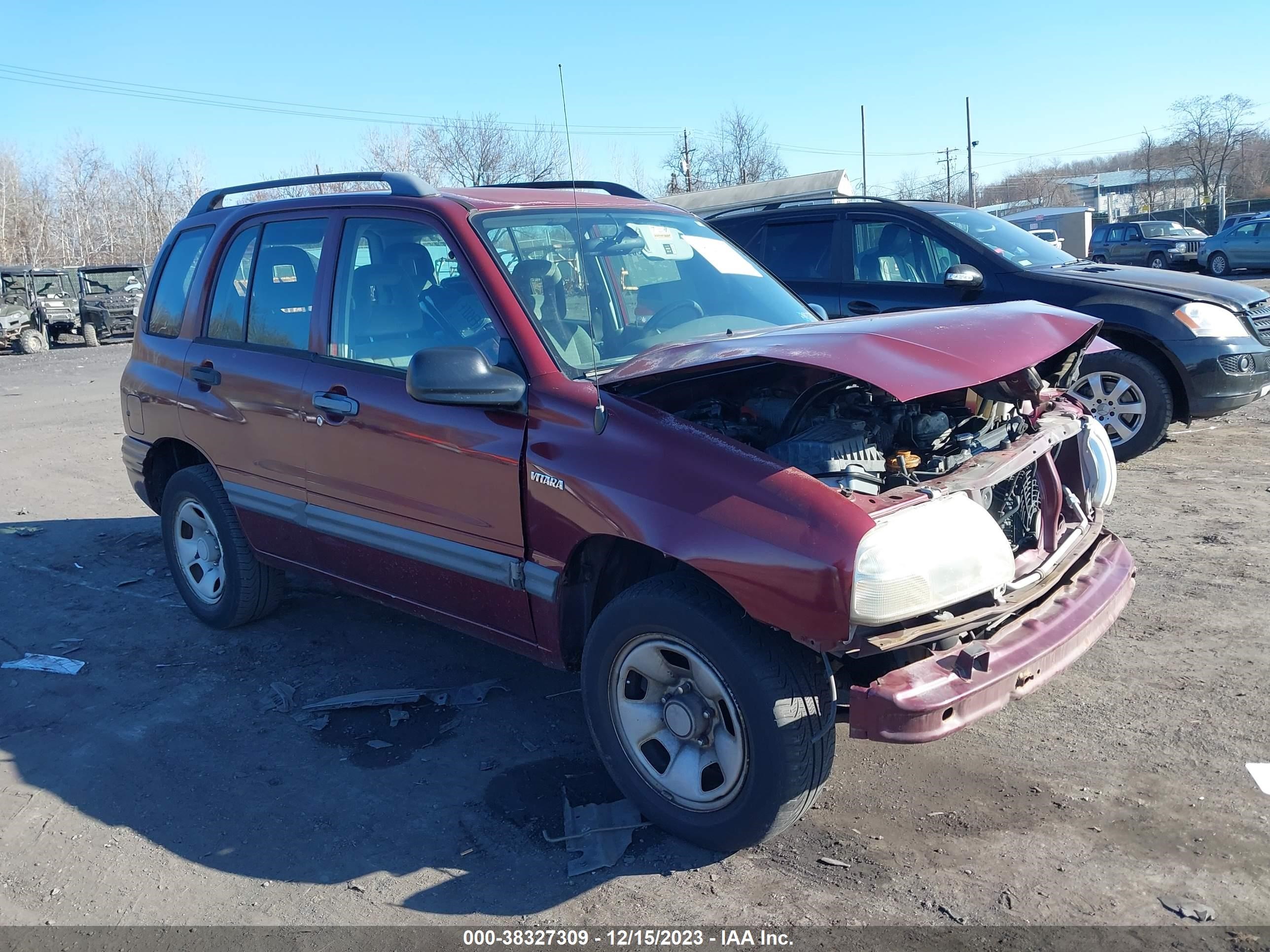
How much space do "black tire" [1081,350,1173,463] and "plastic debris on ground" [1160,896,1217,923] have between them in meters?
5.08

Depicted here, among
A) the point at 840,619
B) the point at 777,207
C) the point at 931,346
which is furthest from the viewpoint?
the point at 777,207

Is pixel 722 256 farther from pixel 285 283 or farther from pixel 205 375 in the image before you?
pixel 205 375

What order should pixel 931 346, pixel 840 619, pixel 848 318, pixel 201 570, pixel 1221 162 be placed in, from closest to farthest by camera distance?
pixel 840 619 < pixel 931 346 < pixel 848 318 < pixel 201 570 < pixel 1221 162

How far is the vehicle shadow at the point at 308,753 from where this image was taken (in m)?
3.08

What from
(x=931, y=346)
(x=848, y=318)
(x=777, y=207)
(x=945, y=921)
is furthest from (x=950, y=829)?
(x=777, y=207)

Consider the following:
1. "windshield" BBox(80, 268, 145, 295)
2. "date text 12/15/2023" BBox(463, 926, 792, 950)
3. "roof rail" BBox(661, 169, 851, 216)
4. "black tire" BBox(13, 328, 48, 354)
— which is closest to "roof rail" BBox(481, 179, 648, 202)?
"date text 12/15/2023" BBox(463, 926, 792, 950)

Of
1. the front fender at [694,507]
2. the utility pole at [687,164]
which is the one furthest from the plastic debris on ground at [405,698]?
the utility pole at [687,164]

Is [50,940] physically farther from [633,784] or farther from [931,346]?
[931,346]

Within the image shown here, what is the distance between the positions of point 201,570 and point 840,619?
3.74 m

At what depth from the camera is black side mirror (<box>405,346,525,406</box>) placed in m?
3.17

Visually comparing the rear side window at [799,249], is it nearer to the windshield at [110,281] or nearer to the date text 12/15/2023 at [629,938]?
the date text 12/15/2023 at [629,938]

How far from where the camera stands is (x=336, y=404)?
391cm

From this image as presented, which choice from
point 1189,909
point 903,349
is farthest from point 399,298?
point 1189,909

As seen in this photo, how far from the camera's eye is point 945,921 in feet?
8.75
